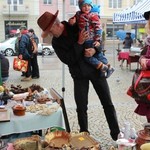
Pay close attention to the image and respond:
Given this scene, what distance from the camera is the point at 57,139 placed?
268 centimetres

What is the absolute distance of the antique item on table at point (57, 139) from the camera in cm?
256

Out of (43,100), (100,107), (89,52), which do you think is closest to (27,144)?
(43,100)

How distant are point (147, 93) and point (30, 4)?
31972 mm

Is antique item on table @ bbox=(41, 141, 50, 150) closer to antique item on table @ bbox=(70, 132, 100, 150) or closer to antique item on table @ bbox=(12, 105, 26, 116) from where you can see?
antique item on table @ bbox=(70, 132, 100, 150)

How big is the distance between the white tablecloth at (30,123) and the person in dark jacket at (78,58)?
366 mm

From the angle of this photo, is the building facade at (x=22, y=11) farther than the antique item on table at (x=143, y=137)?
Yes

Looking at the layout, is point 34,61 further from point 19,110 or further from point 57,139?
point 57,139

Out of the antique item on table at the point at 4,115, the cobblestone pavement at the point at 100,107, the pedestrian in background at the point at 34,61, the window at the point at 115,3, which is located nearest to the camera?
the antique item on table at the point at 4,115

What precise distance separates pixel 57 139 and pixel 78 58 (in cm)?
102

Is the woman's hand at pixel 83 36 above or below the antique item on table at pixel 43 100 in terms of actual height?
above

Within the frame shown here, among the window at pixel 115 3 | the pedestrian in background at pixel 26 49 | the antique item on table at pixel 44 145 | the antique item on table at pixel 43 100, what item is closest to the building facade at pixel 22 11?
the window at pixel 115 3

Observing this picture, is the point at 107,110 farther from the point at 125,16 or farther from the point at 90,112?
the point at 125,16

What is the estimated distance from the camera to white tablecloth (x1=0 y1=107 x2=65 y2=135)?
10.2 feet

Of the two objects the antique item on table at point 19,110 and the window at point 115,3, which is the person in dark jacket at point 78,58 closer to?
the antique item on table at point 19,110
